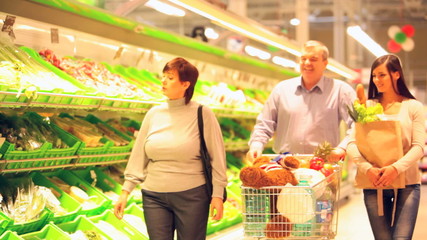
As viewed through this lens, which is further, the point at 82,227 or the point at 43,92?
the point at 82,227

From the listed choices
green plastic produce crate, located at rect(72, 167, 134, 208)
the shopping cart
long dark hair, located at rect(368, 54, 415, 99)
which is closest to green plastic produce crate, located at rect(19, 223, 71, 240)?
green plastic produce crate, located at rect(72, 167, 134, 208)

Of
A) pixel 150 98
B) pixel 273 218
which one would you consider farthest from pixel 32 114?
pixel 273 218

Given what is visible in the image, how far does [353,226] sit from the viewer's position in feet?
27.1

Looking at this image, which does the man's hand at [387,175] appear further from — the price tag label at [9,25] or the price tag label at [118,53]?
the price tag label at [118,53]

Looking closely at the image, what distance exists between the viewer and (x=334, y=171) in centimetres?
356

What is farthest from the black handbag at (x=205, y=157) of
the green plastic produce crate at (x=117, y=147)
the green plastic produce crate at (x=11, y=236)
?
the green plastic produce crate at (x=117, y=147)

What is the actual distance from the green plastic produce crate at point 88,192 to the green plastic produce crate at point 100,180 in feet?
0.59

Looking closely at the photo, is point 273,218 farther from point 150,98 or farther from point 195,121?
point 150,98

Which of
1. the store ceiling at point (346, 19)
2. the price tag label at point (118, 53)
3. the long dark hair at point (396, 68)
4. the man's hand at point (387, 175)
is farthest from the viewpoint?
the store ceiling at point (346, 19)

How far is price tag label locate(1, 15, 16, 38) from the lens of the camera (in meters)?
4.52

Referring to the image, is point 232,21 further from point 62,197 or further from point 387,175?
point 387,175

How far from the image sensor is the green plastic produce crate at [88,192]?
183 inches

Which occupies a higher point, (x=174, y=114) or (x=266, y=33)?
(x=266, y=33)

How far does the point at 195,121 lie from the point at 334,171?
0.83 metres
